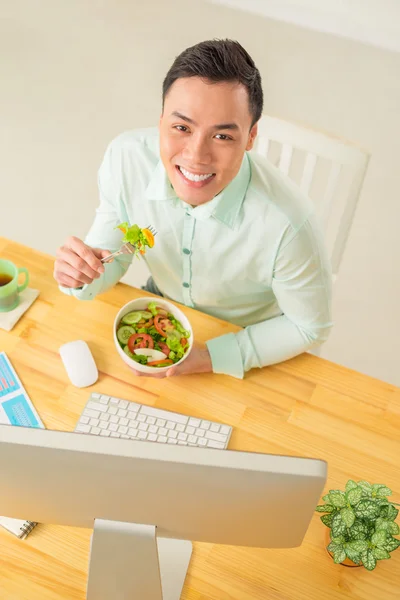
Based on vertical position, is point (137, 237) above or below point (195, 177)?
below

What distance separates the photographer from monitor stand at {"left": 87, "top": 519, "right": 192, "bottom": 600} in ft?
3.24

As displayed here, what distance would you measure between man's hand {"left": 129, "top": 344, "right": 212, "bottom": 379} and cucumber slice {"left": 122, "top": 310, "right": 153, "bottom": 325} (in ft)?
0.36

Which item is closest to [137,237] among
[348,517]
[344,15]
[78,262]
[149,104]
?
[78,262]

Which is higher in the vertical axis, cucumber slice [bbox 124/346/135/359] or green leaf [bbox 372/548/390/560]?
cucumber slice [bbox 124/346/135/359]

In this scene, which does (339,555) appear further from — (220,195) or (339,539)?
(220,195)

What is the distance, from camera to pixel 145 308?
149 centimetres

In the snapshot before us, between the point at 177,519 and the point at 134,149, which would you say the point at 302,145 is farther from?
the point at 177,519

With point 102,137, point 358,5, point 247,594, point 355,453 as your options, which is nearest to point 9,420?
point 247,594

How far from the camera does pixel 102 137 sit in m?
3.13

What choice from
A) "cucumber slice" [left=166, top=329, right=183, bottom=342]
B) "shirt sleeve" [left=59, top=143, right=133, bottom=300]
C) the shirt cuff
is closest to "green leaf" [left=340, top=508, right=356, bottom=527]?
the shirt cuff

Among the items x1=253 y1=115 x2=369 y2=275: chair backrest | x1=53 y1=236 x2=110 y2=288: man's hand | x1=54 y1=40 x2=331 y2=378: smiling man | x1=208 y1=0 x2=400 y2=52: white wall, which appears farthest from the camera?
x1=208 y1=0 x2=400 y2=52: white wall

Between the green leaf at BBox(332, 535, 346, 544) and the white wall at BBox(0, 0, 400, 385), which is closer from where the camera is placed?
the green leaf at BBox(332, 535, 346, 544)

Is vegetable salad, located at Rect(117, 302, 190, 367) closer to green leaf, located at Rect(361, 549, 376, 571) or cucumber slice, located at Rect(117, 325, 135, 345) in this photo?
cucumber slice, located at Rect(117, 325, 135, 345)

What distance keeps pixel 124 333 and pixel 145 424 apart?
214 mm
